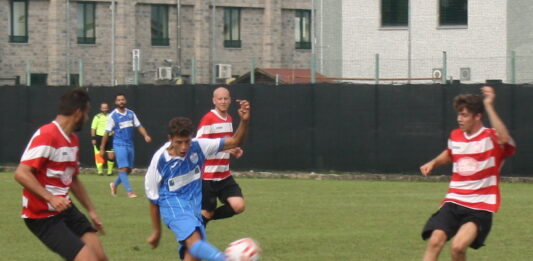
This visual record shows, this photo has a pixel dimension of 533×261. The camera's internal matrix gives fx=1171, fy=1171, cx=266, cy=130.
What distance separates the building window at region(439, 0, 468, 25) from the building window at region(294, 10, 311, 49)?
24174 mm

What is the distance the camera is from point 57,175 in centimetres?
938

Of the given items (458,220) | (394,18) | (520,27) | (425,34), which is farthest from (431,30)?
(458,220)

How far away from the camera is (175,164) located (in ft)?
33.3

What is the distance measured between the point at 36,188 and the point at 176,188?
Result: 1525 mm

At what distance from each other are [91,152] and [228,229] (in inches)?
687

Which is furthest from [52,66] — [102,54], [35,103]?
[35,103]

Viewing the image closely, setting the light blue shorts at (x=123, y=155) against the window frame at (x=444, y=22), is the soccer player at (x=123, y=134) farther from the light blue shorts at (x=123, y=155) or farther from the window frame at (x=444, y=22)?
the window frame at (x=444, y=22)

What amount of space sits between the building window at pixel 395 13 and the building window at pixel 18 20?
22131mm

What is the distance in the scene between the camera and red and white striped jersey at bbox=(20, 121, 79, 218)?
9.22 meters

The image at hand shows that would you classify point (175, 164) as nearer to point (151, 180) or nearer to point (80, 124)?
point (151, 180)

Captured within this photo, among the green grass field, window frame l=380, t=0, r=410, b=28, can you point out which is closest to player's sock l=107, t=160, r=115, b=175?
the green grass field

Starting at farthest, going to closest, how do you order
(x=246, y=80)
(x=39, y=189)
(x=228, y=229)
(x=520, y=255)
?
(x=246, y=80)
(x=228, y=229)
(x=520, y=255)
(x=39, y=189)

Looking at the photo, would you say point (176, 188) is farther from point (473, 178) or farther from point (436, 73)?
point (436, 73)

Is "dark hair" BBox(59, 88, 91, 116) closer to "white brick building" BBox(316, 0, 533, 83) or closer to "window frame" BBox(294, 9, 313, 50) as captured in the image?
"white brick building" BBox(316, 0, 533, 83)
